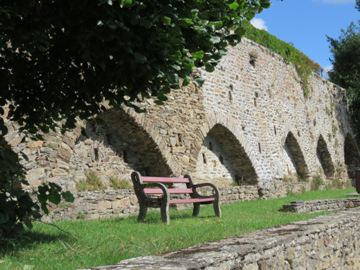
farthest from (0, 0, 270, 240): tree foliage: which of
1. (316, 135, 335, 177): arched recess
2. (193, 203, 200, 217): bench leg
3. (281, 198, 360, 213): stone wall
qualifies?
(316, 135, 335, 177): arched recess

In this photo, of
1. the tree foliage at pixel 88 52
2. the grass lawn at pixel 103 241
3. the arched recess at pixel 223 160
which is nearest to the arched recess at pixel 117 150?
the arched recess at pixel 223 160

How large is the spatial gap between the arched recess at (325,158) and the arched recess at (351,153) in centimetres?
340

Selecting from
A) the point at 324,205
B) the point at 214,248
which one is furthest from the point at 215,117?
the point at 214,248

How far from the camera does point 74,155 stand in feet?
32.8

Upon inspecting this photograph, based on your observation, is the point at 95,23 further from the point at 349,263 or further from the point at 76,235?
the point at 349,263

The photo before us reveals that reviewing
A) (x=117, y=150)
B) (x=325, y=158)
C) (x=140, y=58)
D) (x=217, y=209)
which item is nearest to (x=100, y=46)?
(x=140, y=58)

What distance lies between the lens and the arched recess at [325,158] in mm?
22766

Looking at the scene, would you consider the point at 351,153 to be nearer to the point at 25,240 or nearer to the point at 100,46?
the point at 25,240

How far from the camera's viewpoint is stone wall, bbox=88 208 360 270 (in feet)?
10.5

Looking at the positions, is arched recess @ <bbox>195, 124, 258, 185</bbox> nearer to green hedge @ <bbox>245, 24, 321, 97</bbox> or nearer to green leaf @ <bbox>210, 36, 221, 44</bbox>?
green hedge @ <bbox>245, 24, 321, 97</bbox>

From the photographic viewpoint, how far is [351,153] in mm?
26609

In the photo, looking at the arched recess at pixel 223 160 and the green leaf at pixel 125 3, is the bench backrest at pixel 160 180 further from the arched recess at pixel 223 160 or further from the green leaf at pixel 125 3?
the arched recess at pixel 223 160

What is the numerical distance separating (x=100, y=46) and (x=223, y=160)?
10.6 metres

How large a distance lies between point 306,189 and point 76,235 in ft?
45.6
